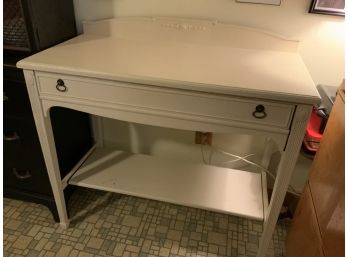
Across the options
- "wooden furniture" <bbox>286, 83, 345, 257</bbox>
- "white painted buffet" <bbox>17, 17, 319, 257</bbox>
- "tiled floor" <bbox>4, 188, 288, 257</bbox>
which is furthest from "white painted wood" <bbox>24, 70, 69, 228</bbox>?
"wooden furniture" <bbox>286, 83, 345, 257</bbox>

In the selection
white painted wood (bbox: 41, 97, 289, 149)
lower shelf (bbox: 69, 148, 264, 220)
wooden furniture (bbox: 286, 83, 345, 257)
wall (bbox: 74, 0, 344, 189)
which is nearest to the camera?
wooden furniture (bbox: 286, 83, 345, 257)

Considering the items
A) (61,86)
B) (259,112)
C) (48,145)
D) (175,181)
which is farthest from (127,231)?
(259,112)

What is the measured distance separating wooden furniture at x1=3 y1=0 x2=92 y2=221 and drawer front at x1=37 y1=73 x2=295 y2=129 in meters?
0.19

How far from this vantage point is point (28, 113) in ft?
3.57

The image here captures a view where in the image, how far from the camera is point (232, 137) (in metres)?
1.40

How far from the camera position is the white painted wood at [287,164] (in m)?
0.80

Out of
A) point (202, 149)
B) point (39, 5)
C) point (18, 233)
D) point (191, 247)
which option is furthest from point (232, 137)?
point (18, 233)

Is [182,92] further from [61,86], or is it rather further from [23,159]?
[23,159]

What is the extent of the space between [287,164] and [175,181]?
55cm

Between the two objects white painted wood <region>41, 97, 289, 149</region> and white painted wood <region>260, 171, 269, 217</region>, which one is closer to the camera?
white painted wood <region>41, 97, 289, 149</region>

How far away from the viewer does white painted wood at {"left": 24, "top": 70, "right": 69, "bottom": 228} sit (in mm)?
960

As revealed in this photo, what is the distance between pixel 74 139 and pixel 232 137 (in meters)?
0.78

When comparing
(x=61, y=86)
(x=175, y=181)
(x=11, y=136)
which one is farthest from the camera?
(x=175, y=181)

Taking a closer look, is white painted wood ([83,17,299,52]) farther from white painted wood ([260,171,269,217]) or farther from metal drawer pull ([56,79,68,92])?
white painted wood ([260,171,269,217])
